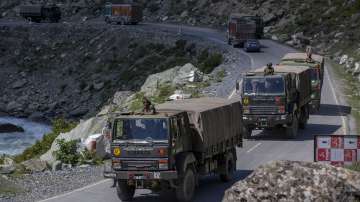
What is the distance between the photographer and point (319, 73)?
41531mm

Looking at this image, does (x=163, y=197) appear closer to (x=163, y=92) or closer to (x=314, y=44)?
(x=163, y=92)

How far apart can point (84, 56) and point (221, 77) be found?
3813 cm

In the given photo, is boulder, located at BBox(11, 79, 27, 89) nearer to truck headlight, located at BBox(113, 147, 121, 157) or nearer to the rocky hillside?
the rocky hillside

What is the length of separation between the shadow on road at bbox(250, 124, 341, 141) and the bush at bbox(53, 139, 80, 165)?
8449 mm

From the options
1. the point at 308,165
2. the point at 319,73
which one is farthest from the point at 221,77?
the point at 308,165

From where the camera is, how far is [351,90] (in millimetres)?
52469

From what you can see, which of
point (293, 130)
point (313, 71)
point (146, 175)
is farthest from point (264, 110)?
point (146, 175)

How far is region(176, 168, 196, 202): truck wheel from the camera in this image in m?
20.7

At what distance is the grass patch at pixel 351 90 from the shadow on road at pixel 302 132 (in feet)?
4.23

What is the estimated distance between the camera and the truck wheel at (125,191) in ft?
69.7

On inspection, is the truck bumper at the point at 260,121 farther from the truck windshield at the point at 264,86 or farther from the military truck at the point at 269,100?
the truck windshield at the point at 264,86

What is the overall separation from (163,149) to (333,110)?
2424cm

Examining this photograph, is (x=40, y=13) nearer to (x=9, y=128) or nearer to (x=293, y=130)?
(x=9, y=128)

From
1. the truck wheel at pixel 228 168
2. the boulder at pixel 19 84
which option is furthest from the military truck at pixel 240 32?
the truck wheel at pixel 228 168
